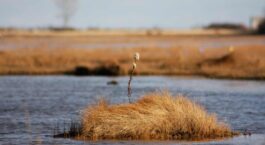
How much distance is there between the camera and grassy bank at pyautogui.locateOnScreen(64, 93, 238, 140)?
20188mm

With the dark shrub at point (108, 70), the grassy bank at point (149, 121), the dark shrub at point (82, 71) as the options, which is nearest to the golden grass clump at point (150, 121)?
the grassy bank at point (149, 121)

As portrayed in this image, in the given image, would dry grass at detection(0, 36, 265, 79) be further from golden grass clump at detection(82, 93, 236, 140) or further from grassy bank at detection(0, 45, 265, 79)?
golden grass clump at detection(82, 93, 236, 140)

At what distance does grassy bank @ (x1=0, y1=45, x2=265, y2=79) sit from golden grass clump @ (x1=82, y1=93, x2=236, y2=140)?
62.8 ft

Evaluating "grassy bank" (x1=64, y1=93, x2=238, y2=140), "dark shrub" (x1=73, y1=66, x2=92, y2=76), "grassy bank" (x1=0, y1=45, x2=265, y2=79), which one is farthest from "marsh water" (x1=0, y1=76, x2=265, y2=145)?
"grassy bank" (x1=0, y1=45, x2=265, y2=79)

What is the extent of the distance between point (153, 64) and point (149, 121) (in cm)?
2659

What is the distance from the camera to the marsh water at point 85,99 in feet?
72.3

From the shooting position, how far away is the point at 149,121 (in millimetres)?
20250

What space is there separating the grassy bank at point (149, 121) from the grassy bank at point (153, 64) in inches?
754

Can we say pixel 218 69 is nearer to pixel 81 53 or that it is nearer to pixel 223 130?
pixel 81 53

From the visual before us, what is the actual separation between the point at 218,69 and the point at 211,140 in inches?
874

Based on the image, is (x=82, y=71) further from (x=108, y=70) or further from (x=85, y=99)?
(x=85, y=99)

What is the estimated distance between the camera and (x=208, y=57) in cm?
4762

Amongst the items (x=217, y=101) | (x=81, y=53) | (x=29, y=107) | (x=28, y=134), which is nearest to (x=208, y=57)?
(x=81, y=53)

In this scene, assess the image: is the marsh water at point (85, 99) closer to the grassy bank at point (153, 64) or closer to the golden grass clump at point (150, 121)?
the golden grass clump at point (150, 121)
